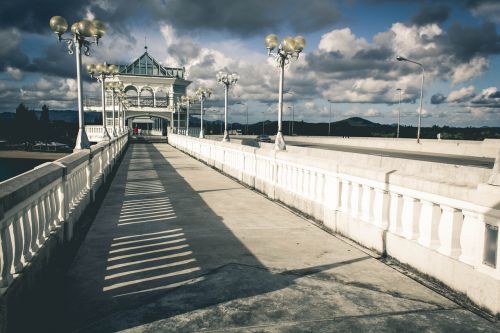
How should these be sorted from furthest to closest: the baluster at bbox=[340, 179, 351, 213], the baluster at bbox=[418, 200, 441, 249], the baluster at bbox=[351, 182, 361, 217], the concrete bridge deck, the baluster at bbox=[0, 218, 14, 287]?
1. the baluster at bbox=[340, 179, 351, 213]
2. the baluster at bbox=[351, 182, 361, 217]
3. the baluster at bbox=[418, 200, 441, 249]
4. the concrete bridge deck
5. the baluster at bbox=[0, 218, 14, 287]

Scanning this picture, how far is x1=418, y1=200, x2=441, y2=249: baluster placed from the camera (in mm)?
4305

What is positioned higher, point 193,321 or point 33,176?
point 33,176

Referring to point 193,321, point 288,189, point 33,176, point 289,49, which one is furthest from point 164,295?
point 289,49

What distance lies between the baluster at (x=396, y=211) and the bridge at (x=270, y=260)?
26 millimetres

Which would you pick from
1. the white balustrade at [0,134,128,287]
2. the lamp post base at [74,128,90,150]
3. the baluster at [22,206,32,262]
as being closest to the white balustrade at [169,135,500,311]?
the white balustrade at [0,134,128,287]

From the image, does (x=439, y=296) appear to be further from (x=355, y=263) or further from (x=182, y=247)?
(x=182, y=247)

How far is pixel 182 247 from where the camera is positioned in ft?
17.6

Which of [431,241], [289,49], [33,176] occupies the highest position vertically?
[289,49]

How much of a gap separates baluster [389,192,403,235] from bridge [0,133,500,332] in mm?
26

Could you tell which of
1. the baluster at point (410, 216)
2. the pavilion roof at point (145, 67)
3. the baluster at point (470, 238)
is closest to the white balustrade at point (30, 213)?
the baluster at point (470, 238)

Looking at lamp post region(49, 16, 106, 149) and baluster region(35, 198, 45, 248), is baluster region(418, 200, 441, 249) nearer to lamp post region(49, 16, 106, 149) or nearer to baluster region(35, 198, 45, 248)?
baluster region(35, 198, 45, 248)

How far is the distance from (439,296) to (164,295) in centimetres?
295

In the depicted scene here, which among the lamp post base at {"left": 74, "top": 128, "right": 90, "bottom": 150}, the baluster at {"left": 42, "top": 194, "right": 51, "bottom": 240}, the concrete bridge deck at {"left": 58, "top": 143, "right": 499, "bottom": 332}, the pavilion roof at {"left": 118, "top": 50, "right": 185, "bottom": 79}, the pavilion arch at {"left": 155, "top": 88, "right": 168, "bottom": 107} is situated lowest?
the concrete bridge deck at {"left": 58, "top": 143, "right": 499, "bottom": 332}

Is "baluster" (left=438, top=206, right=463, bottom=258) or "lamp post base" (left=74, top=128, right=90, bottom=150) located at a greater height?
"lamp post base" (left=74, top=128, right=90, bottom=150)
